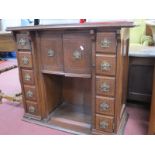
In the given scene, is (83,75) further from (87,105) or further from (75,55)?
(87,105)

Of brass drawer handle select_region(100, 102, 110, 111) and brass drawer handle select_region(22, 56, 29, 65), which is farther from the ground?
brass drawer handle select_region(22, 56, 29, 65)

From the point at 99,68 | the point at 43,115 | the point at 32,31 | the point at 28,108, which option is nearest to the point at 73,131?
the point at 43,115

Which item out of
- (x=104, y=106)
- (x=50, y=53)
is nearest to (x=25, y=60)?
(x=50, y=53)

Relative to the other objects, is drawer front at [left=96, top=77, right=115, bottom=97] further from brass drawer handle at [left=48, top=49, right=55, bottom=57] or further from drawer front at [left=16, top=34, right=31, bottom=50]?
drawer front at [left=16, top=34, right=31, bottom=50]

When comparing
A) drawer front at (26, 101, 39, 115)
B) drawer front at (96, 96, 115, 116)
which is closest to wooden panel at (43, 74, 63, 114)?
drawer front at (26, 101, 39, 115)

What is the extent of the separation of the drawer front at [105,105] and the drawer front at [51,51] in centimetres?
44

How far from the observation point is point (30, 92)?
6.07 feet

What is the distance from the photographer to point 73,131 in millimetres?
1748

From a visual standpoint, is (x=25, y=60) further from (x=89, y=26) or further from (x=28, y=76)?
(x=89, y=26)

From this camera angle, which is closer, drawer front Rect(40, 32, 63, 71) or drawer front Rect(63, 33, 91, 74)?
drawer front Rect(63, 33, 91, 74)

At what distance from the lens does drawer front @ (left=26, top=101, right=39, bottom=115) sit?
1888 millimetres

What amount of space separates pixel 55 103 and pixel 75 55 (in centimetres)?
77

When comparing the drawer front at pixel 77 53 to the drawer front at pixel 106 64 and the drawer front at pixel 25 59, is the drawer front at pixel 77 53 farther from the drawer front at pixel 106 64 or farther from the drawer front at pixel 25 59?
the drawer front at pixel 25 59

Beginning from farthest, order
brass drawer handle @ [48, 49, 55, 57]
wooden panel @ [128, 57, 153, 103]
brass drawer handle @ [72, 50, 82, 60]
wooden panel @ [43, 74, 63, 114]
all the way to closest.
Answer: wooden panel @ [128, 57, 153, 103], wooden panel @ [43, 74, 63, 114], brass drawer handle @ [48, 49, 55, 57], brass drawer handle @ [72, 50, 82, 60]
